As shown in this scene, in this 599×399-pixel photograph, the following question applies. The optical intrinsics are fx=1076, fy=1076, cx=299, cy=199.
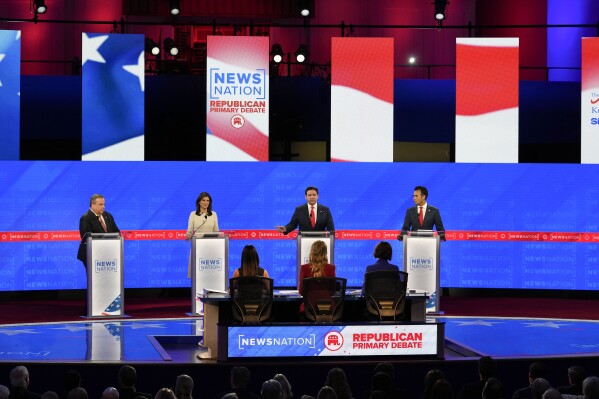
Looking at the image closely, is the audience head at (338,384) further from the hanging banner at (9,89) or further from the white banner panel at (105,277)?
the hanging banner at (9,89)

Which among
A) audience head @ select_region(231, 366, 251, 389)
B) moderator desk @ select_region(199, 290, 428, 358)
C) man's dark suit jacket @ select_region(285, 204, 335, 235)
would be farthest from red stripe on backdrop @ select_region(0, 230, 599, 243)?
audience head @ select_region(231, 366, 251, 389)

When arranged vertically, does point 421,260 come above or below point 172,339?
above

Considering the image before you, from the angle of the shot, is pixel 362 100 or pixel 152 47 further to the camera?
pixel 152 47

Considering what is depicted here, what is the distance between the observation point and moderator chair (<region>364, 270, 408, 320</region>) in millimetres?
9180

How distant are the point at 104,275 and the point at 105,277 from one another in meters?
0.03

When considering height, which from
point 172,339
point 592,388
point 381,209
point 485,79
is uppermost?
point 485,79

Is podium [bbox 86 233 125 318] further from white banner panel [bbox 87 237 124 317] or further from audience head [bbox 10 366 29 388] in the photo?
audience head [bbox 10 366 29 388]

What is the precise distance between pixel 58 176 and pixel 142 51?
1.92 meters

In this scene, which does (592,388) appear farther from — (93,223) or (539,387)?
(93,223)

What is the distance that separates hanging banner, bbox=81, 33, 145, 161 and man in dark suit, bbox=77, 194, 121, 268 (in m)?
1.42

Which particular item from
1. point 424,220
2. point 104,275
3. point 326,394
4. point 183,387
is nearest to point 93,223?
point 104,275

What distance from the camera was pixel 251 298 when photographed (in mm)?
8953

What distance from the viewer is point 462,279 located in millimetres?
14141

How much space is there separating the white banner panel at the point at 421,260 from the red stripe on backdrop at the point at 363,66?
231cm
